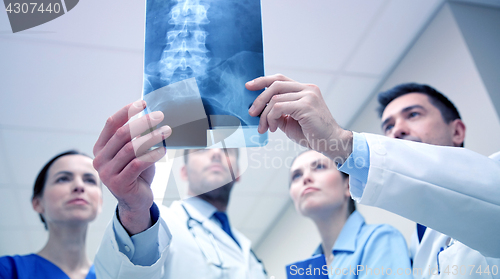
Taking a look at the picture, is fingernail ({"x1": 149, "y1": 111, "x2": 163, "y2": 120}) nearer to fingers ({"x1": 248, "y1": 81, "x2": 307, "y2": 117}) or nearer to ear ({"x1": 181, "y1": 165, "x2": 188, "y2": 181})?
fingers ({"x1": 248, "y1": 81, "x2": 307, "y2": 117})

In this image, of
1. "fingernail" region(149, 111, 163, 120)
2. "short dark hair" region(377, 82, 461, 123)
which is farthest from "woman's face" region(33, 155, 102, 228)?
"short dark hair" region(377, 82, 461, 123)

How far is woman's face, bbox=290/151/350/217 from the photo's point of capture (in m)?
1.19

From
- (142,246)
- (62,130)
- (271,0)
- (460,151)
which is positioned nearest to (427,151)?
(460,151)

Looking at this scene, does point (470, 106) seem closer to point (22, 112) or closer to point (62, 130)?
point (62, 130)

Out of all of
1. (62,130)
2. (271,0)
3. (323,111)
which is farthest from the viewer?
(62,130)

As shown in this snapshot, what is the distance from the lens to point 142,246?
2.18ft

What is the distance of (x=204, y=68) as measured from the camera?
1.75ft

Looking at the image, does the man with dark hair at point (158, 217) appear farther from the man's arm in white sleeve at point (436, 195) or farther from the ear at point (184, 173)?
the man's arm in white sleeve at point (436, 195)

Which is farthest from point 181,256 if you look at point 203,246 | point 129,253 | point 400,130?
point 400,130

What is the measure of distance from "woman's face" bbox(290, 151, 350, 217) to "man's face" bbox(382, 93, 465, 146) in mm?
297

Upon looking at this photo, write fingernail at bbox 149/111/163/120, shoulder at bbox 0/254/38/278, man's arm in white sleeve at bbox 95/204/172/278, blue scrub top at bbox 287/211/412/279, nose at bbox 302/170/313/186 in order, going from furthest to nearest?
1. nose at bbox 302/170/313/186
2. shoulder at bbox 0/254/38/278
3. blue scrub top at bbox 287/211/412/279
4. man's arm in white sleeve at bbox 95/204/172/278
5. fingernail at bbox 149/111/163/120

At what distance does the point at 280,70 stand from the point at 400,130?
1.99ft

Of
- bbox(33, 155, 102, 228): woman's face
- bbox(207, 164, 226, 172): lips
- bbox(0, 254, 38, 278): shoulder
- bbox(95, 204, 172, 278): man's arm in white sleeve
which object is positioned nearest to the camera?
bbox(95, 204, 172, 278): man's arm in white sleeve

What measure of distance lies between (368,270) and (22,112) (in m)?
1.64
